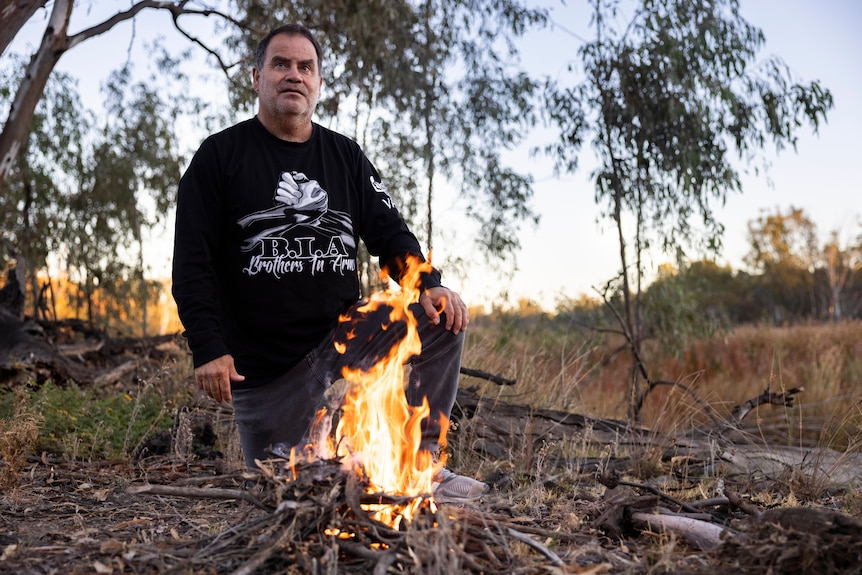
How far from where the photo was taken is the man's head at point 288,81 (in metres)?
3.75

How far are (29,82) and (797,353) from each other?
11.8 metres

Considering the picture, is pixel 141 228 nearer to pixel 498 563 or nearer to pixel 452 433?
pixel 452 433

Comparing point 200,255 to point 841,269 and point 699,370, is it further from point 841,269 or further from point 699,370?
point 841,269

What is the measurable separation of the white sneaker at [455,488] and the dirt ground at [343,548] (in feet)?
0.25

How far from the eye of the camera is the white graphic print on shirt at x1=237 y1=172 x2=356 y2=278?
12.0 feet

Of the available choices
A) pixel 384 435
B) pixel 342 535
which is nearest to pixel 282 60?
pixel 384 435

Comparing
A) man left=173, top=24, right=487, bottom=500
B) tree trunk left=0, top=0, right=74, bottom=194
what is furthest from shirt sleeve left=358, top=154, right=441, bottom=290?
tree trunk left=0, top=0, right=74, bottom=194

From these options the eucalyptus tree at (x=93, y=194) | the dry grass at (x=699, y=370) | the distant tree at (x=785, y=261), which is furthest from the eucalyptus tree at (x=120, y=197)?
the distant tree at (x=785, y=261)

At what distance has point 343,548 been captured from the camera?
241 centimetres

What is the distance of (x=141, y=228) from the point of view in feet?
55.1

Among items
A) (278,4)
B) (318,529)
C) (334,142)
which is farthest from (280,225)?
(278,4)

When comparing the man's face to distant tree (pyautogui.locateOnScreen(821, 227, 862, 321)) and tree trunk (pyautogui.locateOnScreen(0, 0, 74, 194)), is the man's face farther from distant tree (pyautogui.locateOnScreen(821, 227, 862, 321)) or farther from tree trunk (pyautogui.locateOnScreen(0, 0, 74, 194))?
distant tree (pyautogui.locateOnScreen(821, 227, 862, 321))

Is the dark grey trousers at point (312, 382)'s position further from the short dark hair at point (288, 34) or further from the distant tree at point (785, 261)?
the distant tree at point (785, 261)

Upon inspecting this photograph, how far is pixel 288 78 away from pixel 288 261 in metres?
0.89
